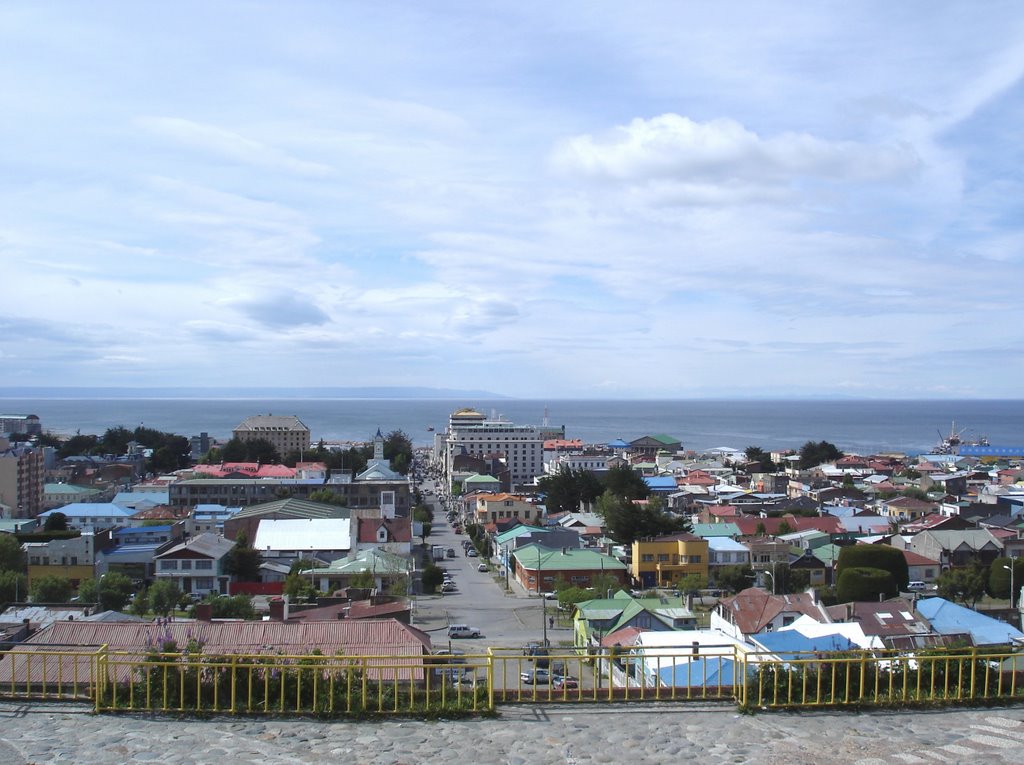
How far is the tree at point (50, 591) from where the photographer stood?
15219 mm

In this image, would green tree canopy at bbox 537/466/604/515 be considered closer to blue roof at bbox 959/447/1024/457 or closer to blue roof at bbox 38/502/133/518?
blue roof at bbox 38/502/133/518

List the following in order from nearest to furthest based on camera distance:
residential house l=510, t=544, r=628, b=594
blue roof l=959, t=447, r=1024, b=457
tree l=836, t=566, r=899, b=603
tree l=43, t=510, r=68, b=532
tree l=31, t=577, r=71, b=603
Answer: tree l=31, t=577, r=71, b=603 < tree l=836, t=566, r=899, b=603 < residential house l=510, t=544, r=628, b=594 < tree l=43, t=510, r=68, b=532 < blue roof l=959, t=447, r=1024, b=457

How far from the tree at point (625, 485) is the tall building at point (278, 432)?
29320mm

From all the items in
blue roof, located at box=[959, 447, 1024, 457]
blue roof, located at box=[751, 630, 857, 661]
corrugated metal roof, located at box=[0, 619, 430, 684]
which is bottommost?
blue roof, located at box=[959, 447, 1024, 457]

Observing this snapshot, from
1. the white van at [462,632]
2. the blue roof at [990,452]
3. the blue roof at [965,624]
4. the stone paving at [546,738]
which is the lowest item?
the white van at [462,632]

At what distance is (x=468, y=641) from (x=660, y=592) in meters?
5.92

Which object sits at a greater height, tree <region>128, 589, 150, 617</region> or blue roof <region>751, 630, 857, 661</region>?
blue roof <region>751, 630, 857, 661</region>

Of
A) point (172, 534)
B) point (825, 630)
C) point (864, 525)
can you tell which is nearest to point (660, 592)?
point (825, 630)

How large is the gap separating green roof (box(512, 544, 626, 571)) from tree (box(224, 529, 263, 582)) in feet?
18.2

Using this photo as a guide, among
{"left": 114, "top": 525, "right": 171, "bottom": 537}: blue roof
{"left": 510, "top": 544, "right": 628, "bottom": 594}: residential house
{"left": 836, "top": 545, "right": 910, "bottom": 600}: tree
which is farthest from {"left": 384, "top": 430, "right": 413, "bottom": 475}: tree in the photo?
{"left": 836, "top": 545, "right": 910, "bottom": 600}: tree

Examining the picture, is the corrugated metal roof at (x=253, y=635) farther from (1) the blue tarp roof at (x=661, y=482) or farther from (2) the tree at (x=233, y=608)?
(1) the blue tarp roof at (x=661, y=482)

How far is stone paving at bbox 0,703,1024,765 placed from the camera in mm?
3691

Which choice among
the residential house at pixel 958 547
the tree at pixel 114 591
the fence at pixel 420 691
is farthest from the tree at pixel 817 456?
the fence at pixel 420 691

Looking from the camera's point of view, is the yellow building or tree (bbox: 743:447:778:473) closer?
the yellow building
